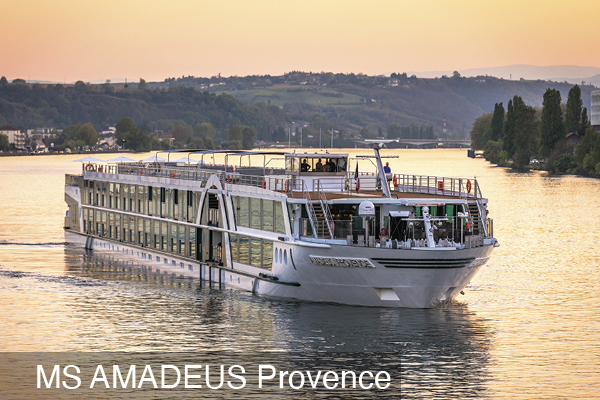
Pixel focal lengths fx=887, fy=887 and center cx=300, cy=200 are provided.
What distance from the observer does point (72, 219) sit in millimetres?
69812

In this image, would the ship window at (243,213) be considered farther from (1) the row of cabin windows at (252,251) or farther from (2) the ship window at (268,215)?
(2) the ship window at (268,215)

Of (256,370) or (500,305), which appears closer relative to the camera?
(256,370)

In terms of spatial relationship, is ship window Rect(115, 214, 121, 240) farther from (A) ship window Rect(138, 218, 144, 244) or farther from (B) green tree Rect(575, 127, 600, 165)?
(B) green tree Rect(575, 127, 600, 165)

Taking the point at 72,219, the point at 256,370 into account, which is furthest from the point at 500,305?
the point at 72,219

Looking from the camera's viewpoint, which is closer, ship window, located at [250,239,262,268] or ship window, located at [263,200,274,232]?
ship window, located at [263,200,274,232]

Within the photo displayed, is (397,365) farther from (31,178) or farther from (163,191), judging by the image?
(31,178)

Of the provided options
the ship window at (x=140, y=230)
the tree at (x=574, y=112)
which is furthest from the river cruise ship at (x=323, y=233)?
the tree at (x=574, y=112)

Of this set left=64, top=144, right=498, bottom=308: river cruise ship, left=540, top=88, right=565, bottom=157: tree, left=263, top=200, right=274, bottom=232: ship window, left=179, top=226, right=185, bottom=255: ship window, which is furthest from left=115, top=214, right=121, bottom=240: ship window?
left=540, top=88, right=565, bottom=157: tree

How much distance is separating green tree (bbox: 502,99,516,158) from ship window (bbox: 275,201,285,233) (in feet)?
495

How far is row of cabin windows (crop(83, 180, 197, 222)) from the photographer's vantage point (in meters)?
52.5

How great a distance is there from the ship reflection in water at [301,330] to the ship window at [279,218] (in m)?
3.50

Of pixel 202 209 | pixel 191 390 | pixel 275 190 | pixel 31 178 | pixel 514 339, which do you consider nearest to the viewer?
pixel 191 390

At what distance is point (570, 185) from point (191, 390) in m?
122

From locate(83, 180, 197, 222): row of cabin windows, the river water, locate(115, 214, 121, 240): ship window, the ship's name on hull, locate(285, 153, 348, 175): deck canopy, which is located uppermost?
locate(285, 153, 348, 175): deck canopy
